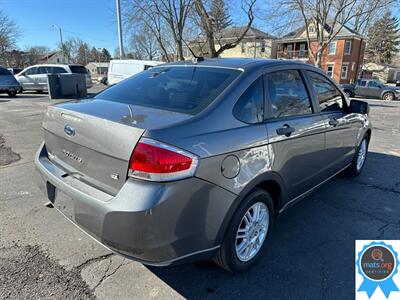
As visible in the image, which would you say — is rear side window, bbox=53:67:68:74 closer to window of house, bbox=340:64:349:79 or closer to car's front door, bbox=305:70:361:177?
car's front door, bbox=305:70:361:177

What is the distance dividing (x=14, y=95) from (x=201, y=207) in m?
18.0

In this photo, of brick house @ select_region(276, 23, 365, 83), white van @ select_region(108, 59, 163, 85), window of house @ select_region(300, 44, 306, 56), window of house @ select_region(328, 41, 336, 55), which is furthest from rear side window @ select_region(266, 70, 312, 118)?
window of house @ select_region(300, 44, 306, 56)


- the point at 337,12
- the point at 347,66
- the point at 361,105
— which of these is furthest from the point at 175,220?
the point at 347,66

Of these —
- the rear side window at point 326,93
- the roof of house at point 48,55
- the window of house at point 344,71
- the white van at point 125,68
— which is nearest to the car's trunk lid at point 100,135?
the rear side window at point 326,93

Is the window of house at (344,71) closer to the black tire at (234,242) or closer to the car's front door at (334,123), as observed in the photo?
the car's front door at (334,123)

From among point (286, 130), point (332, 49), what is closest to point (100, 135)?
point (286, 130)

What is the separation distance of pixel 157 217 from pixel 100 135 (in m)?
0.70

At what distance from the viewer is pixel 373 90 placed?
941 inches

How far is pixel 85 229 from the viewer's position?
209 centimetres

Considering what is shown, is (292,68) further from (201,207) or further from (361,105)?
(201,207)

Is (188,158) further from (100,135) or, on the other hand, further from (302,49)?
(302,49)

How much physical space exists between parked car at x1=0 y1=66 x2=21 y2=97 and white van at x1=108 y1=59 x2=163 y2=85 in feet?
17.6

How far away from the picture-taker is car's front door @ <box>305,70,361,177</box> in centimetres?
333

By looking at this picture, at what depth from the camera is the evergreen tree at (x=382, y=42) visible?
188ft
